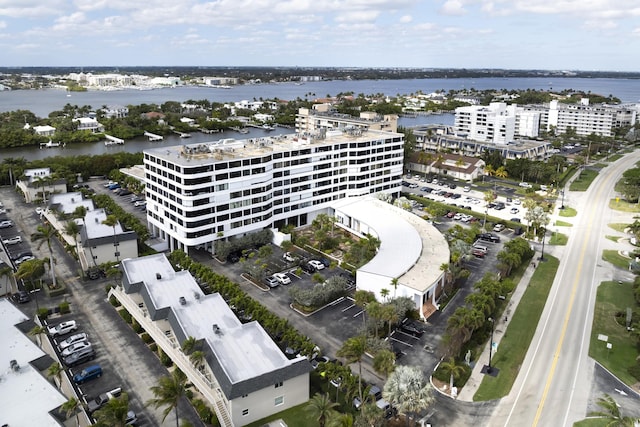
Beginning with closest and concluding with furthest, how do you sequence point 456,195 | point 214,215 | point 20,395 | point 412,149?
point 20,395 < point 214,215 < point 456,195 < point 412,149

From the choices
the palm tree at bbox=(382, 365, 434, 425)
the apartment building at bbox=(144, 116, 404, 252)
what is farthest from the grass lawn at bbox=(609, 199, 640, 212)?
the palm tree at bbox=(382, 365, 434, 425)

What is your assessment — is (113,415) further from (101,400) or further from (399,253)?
(399,253)

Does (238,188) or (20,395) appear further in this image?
(238,188)

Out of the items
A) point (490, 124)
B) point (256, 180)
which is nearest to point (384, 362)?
point (256, 180)

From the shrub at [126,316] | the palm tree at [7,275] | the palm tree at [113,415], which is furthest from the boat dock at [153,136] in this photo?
the palm tree at [113,415]

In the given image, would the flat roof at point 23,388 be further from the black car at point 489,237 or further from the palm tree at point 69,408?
the black car at point 489,237

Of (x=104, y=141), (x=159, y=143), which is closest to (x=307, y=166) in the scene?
(x=159, y=143)

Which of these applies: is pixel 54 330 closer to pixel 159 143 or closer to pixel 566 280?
pixel 566 280
